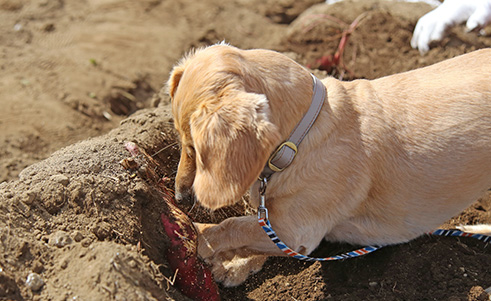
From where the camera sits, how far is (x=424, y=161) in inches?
117

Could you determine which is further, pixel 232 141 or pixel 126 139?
pixel 126 139

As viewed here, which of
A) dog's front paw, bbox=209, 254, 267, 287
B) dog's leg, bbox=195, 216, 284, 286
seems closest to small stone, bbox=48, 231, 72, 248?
dog's leg, bbox=195, 216, 284, 286

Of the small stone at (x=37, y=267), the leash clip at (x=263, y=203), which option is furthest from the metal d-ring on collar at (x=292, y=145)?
the small stone at (x=37, y=267)

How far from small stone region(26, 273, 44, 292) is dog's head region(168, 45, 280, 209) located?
3.12ft

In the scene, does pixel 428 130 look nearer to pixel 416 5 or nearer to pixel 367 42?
pixel 367 42

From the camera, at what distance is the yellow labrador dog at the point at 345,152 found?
8.51ft

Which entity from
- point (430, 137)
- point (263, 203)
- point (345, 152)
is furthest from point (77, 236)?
point (430, 137)

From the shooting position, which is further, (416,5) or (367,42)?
(416,5)

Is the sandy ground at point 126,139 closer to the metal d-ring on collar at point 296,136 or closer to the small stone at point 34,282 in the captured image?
the small stone at point 34,282

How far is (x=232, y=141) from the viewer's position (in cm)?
234

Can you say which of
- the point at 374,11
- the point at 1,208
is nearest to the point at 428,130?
the point at 1,208

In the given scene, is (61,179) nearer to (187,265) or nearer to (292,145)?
(187,265)

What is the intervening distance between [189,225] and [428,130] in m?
1.78

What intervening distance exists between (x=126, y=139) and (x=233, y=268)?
4.18ft
